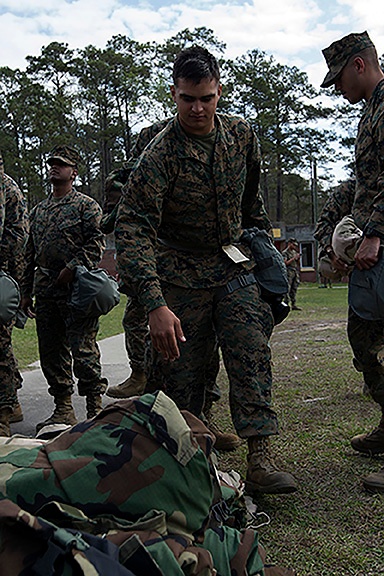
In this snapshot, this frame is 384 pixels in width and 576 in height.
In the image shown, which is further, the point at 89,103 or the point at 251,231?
the point at 89,103

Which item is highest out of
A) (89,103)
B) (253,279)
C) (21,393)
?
(89,103)

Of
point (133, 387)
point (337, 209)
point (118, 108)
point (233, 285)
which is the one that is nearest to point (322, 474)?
point (233, 285)

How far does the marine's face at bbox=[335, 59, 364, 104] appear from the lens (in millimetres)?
3686

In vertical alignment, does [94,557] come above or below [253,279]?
below

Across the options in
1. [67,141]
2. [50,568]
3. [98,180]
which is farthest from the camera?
[98,180]

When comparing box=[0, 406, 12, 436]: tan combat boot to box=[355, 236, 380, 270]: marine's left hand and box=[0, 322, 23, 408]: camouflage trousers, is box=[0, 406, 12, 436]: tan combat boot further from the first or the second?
box=[355, 236, 380, 270]: marine's left hand

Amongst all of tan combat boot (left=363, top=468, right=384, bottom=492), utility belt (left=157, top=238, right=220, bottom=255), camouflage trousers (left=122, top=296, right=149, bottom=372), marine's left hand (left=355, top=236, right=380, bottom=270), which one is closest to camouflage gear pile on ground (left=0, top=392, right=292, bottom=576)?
tan combat boot (left=363, top=468, right=384, bottom=492)

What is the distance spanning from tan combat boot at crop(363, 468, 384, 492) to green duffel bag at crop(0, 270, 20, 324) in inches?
91.5

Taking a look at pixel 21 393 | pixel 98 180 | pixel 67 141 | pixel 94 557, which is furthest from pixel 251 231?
pixel 98 180

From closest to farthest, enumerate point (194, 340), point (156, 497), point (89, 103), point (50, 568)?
point (50, 568) → point (156, 497) → point (194, 340) → point (89, 103)

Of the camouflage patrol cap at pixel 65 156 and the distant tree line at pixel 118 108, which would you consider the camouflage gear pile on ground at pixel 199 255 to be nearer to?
the camouflage patrol cap at pixel 65 156

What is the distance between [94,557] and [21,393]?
538 centimetres

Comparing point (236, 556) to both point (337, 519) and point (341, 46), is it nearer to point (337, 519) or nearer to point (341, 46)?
point (337, 519)

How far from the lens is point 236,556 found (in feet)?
6.38
